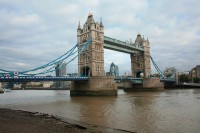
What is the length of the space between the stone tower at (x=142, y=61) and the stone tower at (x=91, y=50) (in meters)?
20.6

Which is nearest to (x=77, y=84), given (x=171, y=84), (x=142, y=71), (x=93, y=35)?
(x=93, y=35)

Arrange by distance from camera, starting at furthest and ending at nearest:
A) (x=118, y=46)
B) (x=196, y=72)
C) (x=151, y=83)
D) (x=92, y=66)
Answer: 1. (x=196, y=72)
2. (x=151, y=83)
3. (x=118, y=46)
4. (x=92, y=66)

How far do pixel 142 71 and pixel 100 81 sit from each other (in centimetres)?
2719

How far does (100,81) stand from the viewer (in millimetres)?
39156

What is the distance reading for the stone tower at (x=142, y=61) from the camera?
63.2 meters

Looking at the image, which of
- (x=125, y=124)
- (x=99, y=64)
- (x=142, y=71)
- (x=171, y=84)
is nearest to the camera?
(x=125, y=124)

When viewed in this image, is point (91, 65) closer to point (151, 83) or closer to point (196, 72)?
point (151, 83)

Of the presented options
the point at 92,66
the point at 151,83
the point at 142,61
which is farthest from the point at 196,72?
the point at 92,66

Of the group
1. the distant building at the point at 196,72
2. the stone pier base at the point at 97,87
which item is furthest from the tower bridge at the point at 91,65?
the distant building at the point at 196,72

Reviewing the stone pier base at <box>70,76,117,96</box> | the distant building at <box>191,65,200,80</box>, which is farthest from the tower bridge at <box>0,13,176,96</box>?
the distant building at <box>191,65,200,80</box>

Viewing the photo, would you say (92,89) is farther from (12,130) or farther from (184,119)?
(12,130)

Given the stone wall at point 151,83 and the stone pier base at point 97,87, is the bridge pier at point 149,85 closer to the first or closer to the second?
the stone wall at point 151,83

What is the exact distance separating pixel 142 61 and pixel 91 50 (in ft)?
78.7

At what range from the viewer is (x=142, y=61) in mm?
63625
